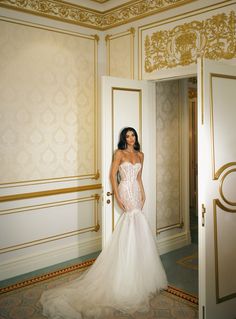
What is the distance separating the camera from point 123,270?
3.16 m

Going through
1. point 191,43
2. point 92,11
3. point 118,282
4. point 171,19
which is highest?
point 92,11

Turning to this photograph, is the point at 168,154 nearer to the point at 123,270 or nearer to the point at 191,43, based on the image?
the point at 191,43

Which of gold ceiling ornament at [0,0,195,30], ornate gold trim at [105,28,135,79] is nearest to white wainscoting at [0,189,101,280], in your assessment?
ornate gold trim at [105,28,135,79]

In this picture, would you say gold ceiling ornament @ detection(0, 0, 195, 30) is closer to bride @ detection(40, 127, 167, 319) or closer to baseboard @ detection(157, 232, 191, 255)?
bride @ detection(40, 127, 167, 319)

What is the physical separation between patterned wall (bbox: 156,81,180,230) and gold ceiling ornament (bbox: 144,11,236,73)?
1.78ft

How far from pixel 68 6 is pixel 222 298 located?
11.3 feet

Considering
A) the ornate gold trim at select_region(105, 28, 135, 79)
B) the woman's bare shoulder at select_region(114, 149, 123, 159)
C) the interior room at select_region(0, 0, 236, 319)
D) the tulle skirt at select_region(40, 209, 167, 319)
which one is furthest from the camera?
the ornate gold trim at select_region(105, 28, 135, 79)

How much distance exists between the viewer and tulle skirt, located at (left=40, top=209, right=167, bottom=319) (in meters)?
2.88

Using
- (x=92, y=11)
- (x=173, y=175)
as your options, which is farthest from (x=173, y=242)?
(x=92, y=11)

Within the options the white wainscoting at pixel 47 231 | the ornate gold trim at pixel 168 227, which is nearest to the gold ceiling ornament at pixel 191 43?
the white wainscoting at pixel 47 231

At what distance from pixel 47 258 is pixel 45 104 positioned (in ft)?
5.74

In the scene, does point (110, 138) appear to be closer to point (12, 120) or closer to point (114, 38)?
point (12, 120)

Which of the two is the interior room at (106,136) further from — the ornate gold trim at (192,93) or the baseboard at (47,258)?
the ornate gold trim at (192,93)

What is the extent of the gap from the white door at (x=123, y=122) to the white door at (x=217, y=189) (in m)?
1.14
